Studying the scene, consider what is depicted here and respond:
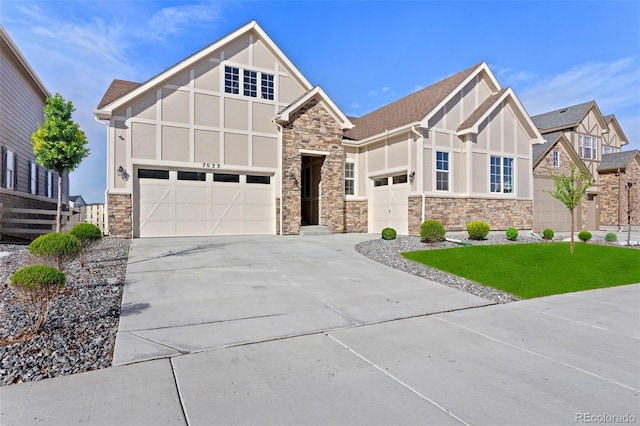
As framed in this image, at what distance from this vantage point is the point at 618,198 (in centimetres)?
2442

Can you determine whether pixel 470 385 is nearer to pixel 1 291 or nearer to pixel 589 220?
pixel 1 291

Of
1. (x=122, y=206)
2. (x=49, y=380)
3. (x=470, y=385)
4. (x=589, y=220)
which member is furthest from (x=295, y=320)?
(x=589, y=220)

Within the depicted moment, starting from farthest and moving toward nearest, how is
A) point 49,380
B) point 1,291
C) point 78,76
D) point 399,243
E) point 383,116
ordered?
point 383,116, point 78,76, point 399,243, point 1,291, point 49,380

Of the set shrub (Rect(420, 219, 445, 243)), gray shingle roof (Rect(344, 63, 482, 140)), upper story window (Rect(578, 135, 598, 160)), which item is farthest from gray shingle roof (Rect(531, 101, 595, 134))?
shrub (Rect(420, 219, 445, 243))

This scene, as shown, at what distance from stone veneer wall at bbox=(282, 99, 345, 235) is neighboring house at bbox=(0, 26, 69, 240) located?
10.7 meters

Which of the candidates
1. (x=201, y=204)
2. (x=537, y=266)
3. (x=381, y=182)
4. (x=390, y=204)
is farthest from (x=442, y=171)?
(x=201, y=204)

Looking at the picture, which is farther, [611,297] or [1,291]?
[611,297]

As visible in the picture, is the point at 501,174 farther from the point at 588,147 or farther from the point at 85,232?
the point at 85,232

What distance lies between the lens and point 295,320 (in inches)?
196

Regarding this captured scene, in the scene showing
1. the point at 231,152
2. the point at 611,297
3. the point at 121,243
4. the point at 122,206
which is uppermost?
the point at 231,152

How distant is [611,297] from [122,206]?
1459cm

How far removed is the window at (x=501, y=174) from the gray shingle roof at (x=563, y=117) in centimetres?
1205

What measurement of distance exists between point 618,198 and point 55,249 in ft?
102

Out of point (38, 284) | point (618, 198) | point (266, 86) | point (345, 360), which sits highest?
point (266, 86)
